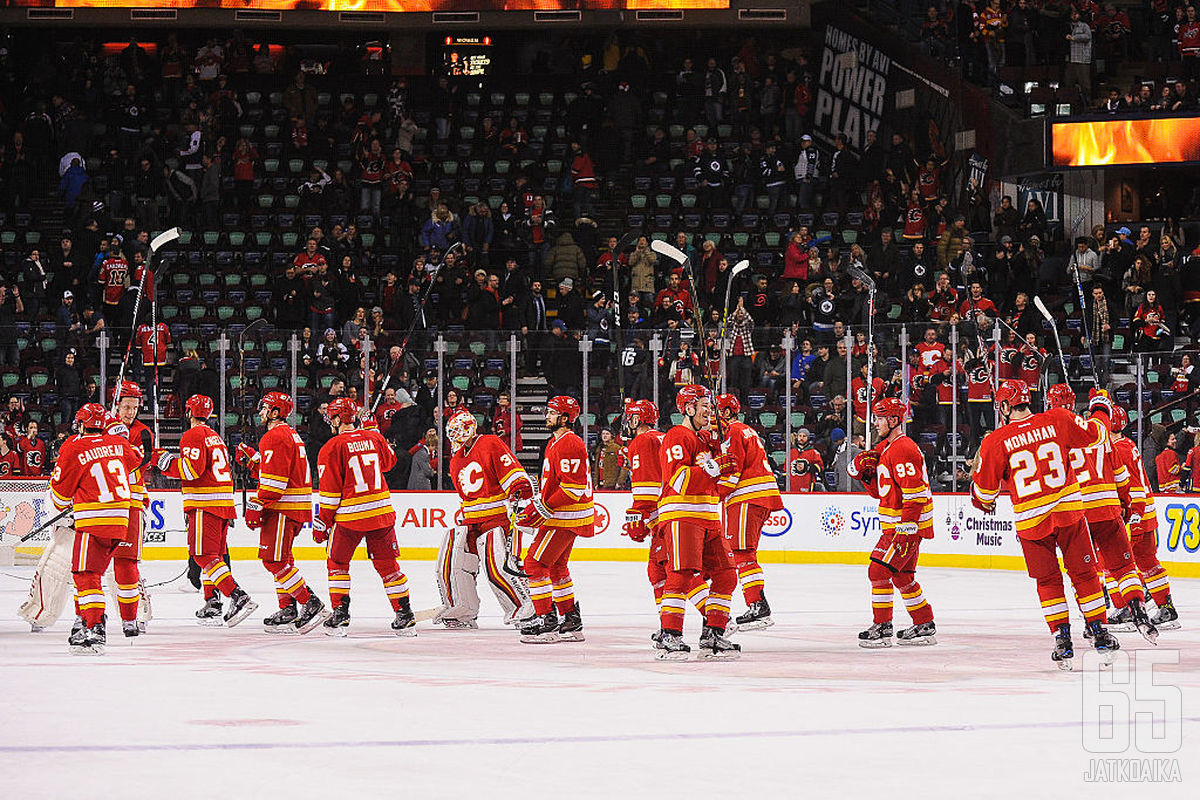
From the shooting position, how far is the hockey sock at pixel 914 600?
11.1 m

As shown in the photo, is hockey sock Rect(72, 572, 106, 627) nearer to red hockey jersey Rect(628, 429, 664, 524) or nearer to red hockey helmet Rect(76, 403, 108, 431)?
red hockey helmet Rect(76, 403, 108, 431)

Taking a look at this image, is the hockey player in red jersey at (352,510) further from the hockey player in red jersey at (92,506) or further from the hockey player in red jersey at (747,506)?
the hockey player in red jersey at (747,506)

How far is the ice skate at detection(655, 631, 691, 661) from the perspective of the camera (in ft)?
34.0

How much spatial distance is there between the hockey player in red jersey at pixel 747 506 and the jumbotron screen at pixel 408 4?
1344 cm

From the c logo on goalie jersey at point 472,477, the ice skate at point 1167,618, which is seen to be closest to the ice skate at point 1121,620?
the ice skate at point 1167,618

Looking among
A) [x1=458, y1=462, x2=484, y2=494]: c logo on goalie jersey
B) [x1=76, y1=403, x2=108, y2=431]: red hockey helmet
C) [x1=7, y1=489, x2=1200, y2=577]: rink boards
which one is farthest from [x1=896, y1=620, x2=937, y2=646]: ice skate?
[x1=7, y1=489, x2=1200, y2=577]: rink boards

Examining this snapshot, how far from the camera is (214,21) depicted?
26.1 metres

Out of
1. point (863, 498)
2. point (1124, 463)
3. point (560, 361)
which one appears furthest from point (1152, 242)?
point (1124, 463)

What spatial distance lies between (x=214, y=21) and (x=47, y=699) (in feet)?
62.0

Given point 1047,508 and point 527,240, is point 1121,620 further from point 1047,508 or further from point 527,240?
point 527,240

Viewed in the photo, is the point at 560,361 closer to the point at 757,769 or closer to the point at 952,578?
the point at 952,578

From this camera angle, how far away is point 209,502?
12414 mm

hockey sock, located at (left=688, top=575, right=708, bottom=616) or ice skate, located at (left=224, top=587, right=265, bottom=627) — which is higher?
hockey sock, located at (left=688, top=575, right=708, bottom=616)

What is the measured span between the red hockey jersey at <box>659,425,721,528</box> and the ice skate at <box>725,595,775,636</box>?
1.91 metres
